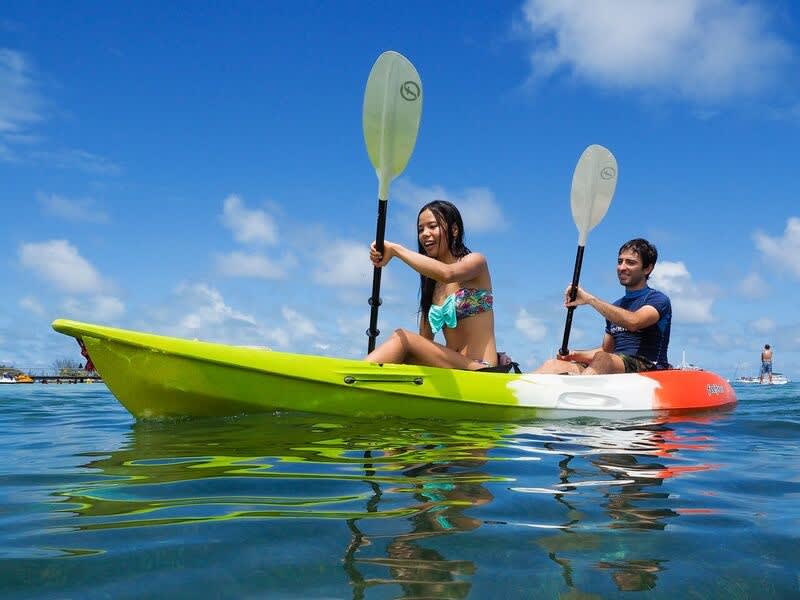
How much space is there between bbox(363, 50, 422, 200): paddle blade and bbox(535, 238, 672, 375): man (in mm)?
1972

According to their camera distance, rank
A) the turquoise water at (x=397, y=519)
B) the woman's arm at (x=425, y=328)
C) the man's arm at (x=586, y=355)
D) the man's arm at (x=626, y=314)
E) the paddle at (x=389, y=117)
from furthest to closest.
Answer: the man's arm at (x=586, y=355) → the man's arm at (x=626, y=314) → the paddle at (x=389, y=117) → the woman's arm at (x=425, y=328) → the turquoise water at (x=397, y=519)

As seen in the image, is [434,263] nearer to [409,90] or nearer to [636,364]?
[409,90]

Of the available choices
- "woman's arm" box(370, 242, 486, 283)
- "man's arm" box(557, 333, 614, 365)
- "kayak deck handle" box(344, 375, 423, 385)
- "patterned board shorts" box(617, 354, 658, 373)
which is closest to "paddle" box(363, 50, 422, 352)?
"woman's arm" box(370, 242, 486, 283)

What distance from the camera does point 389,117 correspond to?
561 centimetres

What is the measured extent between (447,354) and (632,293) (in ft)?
7.05

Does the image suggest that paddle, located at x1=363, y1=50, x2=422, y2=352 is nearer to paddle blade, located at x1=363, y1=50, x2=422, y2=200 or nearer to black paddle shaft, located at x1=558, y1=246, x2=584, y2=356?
paddle blade, located at x1=363, y1=50, x2=422, y2=200

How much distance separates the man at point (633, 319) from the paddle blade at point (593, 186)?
1.34 metres

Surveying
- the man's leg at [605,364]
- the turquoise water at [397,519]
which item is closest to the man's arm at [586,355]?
the man's leg at [605,364]

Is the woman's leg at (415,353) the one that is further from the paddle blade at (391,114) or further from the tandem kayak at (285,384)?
the paddle blade at (391,114)

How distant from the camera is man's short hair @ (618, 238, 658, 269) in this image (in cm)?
604

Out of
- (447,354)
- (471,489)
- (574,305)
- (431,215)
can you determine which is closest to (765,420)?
(574,305)

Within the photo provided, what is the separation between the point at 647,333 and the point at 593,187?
204 centimetres

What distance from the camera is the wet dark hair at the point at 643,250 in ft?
19.8

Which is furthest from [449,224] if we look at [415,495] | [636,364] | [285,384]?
[415,495]
